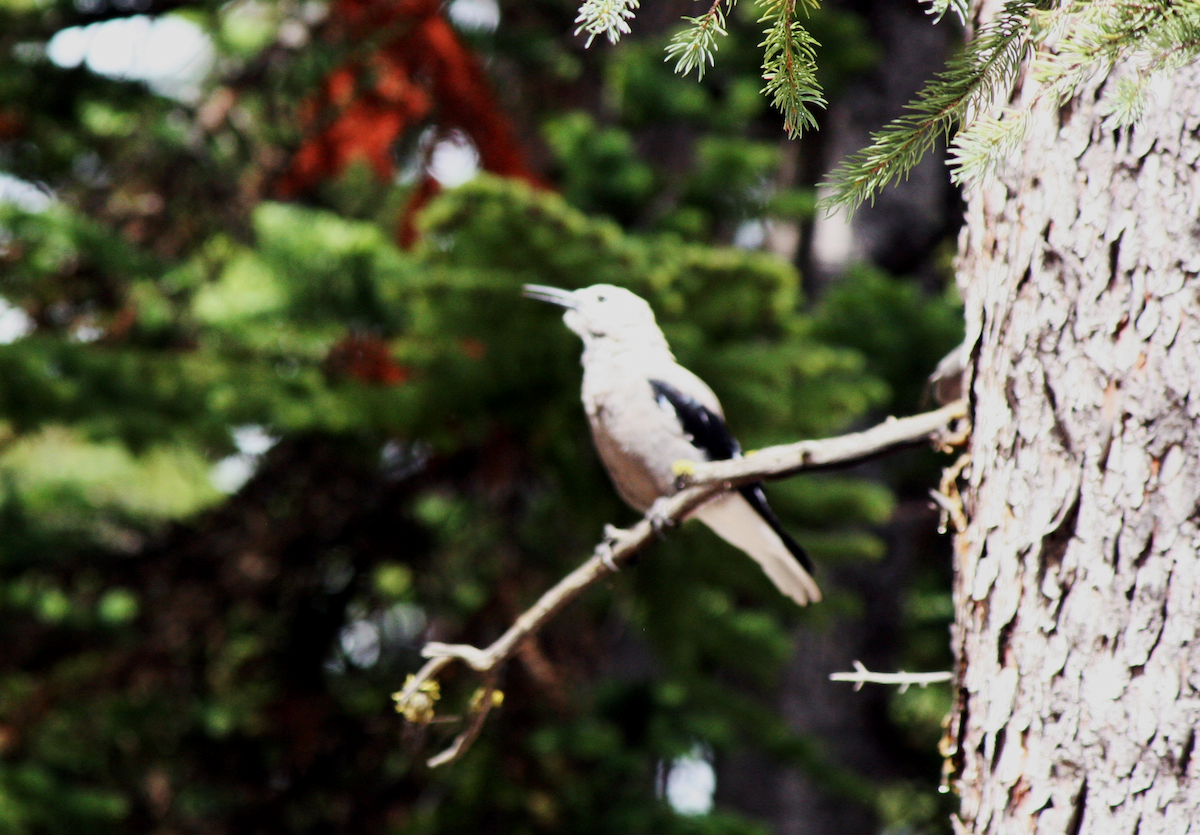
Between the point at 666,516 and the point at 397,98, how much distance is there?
354 cm

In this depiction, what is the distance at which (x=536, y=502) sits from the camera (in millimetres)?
5668

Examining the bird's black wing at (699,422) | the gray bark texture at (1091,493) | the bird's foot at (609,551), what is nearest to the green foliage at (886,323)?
the bird's black wing at (699,422)

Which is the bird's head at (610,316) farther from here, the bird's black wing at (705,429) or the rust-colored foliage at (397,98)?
the rust-colored foliage at (397,98)

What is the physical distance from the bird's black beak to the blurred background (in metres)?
0.20

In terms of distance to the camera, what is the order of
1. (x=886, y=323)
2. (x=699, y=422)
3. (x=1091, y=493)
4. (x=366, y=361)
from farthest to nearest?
(x=886, y=323), (x=366, y=361), (x=699, y=422), (x=1091, y=493)

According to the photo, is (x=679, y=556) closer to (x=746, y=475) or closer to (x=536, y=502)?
(x=536, y=502)

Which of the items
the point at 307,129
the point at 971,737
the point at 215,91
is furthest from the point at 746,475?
the point at 215,91

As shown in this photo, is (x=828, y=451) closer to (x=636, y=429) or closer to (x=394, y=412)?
(x=636, y=429)

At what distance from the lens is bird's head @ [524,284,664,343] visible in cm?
346

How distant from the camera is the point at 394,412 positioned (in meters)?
4.38

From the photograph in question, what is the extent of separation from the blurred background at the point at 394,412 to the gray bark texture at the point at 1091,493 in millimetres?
2165

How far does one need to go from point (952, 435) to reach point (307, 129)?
14.6 ft

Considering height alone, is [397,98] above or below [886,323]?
above

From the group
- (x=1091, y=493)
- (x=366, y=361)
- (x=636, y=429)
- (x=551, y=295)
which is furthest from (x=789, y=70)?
Result: (x=366, y=361)
